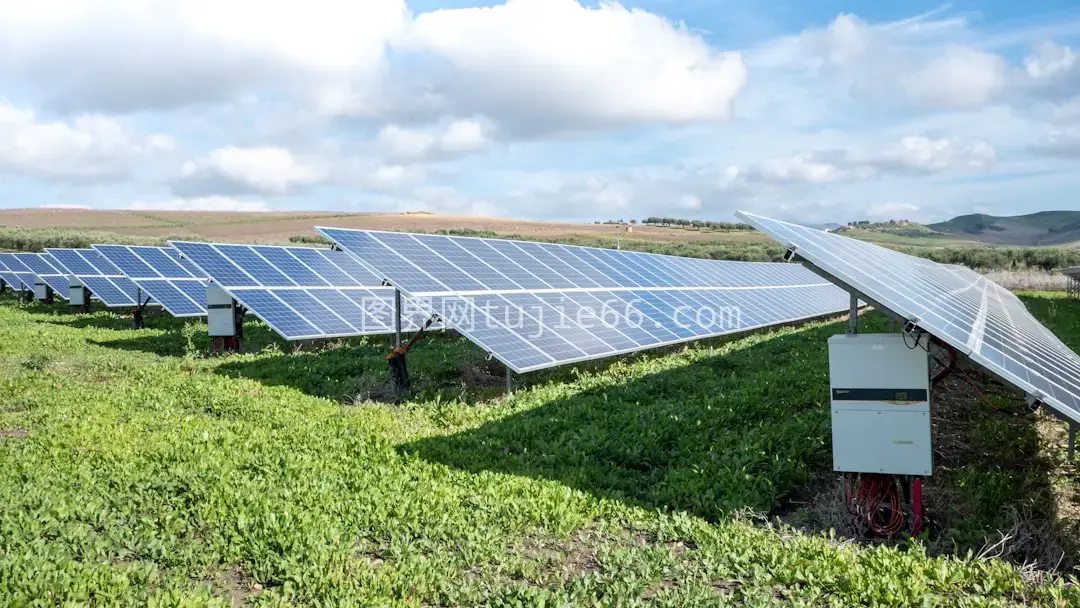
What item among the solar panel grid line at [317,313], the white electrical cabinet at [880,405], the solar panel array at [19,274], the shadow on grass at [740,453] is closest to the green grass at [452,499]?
the shadow on grass at [740,453]

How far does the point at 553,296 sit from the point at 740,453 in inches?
296

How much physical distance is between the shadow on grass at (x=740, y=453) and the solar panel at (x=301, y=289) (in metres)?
6.50

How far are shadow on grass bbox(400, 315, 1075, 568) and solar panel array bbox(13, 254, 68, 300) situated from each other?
27121 millimetres

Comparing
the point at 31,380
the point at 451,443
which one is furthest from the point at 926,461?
the point at 31,380

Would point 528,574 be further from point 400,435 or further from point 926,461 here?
point 400,435

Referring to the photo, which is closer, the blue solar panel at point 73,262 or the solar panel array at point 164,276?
the solar panel array at point 164,276

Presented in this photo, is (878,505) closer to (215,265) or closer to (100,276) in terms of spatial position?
(215,265)

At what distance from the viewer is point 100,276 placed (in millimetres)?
28281

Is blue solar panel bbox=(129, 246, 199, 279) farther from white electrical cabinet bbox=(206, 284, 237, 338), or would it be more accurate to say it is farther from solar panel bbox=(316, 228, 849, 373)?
solar panel bbox=(316, 228, 849, 373)

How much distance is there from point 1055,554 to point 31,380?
1430 centimetres

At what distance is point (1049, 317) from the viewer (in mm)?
26328

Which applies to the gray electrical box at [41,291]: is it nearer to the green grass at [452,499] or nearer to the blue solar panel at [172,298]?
the blue solar panel at [172,298]

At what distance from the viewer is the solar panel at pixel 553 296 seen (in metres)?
12.1

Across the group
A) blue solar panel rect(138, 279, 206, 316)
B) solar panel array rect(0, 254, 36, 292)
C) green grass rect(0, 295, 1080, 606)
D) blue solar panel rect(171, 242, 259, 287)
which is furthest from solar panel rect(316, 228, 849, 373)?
solar panel array rect(0, 254, 36, 292)
